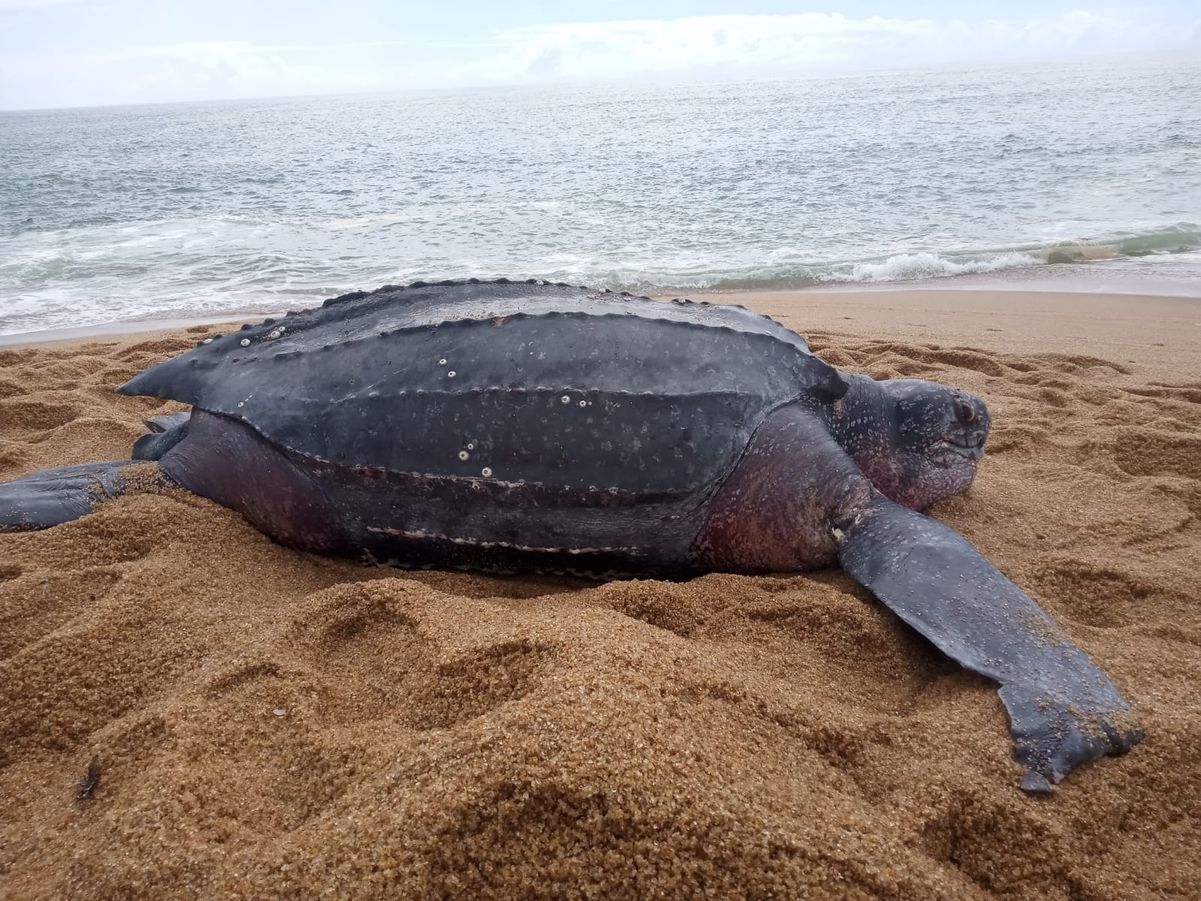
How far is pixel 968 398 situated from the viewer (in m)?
2.46

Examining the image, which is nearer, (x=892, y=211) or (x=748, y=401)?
(x=748, y=401)

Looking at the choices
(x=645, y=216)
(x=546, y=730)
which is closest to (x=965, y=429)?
(x=546, y=730)

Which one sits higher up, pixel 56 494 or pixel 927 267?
pixel 56 494

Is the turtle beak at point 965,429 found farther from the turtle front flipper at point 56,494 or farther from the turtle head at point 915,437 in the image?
the turtle front flipper at point 56,494

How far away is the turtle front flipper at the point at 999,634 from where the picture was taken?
53.4 inches

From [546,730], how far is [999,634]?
109cm

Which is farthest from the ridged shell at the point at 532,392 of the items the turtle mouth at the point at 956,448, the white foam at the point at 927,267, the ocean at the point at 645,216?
the white foam at the point at 927,267

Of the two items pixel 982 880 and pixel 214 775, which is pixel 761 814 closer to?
pixel 982 880

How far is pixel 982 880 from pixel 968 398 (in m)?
1.71

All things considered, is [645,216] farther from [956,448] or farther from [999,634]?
[999,634]

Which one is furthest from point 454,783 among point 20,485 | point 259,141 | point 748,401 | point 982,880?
point 259,141

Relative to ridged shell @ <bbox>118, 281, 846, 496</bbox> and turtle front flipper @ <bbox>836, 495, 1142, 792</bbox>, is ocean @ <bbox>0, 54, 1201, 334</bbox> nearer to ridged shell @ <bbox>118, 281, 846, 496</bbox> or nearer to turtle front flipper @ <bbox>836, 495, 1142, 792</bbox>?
ridged shell @ <bbox>118, 281, 846, 496</bbox>

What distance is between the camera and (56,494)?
7.27 ft

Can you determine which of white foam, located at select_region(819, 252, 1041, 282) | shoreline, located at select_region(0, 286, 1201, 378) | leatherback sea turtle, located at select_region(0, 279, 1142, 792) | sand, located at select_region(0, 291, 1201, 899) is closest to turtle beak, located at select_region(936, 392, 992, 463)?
sand, located at select_region(0, 291, 1201, 899)
